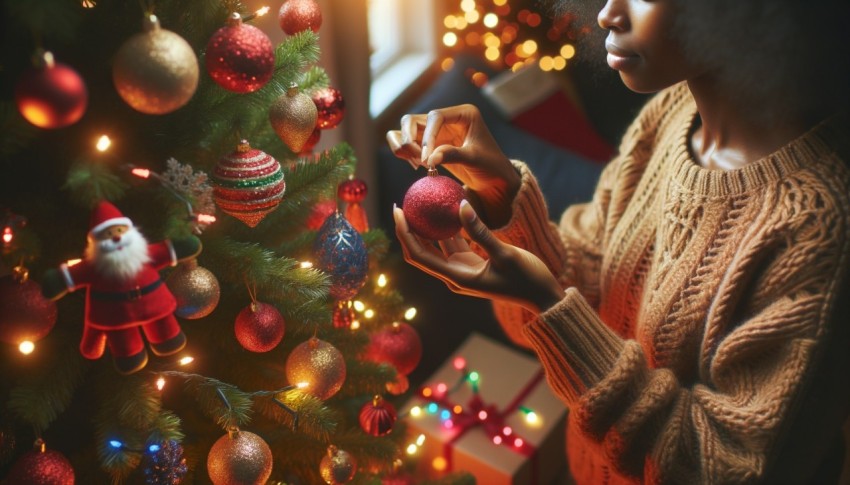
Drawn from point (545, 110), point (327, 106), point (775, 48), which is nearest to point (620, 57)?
point (775, 48)

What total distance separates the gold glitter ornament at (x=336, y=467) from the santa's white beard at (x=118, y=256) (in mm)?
444

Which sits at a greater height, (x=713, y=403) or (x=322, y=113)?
(x=322, y=113)

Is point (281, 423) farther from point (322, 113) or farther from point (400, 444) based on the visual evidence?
point (322, 113)

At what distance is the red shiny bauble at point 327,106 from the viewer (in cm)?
95

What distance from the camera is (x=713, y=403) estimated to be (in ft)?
2.75

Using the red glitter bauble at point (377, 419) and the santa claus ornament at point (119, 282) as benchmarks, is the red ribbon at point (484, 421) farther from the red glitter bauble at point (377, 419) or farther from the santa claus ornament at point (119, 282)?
the santa claus ornament at point (119, 282)

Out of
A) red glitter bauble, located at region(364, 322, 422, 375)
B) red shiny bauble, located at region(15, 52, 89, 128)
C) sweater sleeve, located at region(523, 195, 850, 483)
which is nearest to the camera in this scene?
red shiny bauble, located at region(15, 52, 89, 128)

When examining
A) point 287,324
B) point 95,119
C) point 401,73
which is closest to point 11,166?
point 95,119

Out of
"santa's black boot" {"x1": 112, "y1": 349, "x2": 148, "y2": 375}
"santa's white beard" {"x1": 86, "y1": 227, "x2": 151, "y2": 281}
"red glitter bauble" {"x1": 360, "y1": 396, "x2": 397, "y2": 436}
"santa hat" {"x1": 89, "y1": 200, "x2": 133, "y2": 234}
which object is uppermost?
"santa hat" {"x1": 89, "y1": 200, "x2": 133, "y2": 234}

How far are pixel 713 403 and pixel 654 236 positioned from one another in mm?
258

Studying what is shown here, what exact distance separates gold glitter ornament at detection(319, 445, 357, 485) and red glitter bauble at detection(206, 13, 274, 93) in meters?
0.52

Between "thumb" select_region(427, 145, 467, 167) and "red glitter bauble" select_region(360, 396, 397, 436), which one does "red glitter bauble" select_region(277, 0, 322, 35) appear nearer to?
"thumb" select_region(427, 145, 467, 167)

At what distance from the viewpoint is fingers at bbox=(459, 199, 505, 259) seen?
80 cm

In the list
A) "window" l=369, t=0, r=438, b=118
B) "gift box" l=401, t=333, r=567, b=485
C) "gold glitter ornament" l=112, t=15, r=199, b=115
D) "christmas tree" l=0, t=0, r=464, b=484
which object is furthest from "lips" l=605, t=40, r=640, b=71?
"window" l=369, t=0, r=438, b=118
